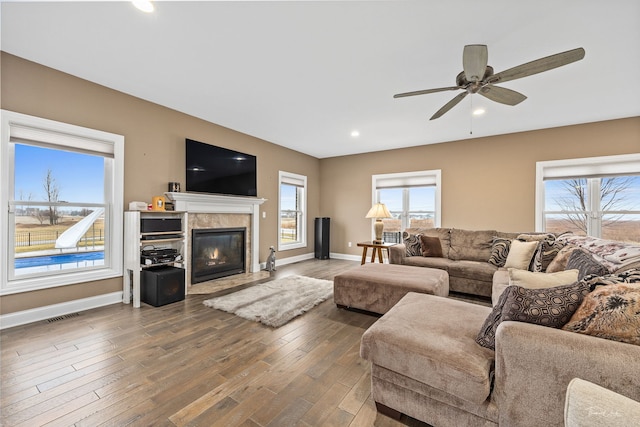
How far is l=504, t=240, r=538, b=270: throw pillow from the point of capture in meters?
3.29

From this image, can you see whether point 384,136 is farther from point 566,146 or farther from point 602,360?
point 602,360

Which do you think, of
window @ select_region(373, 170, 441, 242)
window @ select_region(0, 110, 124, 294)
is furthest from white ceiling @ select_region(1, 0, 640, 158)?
window @ select_region(373, 170, 441, 242)

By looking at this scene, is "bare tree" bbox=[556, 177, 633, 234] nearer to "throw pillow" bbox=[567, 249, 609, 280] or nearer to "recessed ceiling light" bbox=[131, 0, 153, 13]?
"throw pillow" bbox=[567, 249, 609, 280]

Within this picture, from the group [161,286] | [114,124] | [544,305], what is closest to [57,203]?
[114,124]

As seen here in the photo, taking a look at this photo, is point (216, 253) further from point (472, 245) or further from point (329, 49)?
point (472, 245)

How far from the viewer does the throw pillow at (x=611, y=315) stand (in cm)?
101

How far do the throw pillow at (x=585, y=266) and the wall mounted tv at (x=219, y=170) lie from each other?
448 centimetres

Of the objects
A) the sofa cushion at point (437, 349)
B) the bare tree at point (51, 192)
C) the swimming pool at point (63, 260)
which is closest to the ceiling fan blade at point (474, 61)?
the sofa cushion at point (437, 349)

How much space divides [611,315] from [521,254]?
2730 millimetres

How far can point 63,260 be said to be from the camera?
304 centimetres

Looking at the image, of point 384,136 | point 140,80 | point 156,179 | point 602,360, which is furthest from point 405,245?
point 140,80

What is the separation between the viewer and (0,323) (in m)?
2.54

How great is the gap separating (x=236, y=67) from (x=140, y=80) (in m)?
1.25

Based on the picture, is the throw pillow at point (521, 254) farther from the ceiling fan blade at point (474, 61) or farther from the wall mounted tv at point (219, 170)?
the wall mounted tv at point (219, 170)
